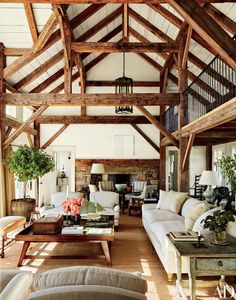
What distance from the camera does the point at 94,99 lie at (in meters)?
7.82

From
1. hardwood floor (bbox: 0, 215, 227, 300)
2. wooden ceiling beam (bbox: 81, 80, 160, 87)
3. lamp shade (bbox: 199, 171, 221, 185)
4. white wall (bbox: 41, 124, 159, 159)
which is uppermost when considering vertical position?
wooden ceiling beam (bbox: 81, 80, 160, 87)

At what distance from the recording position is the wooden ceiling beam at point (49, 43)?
7121 mm

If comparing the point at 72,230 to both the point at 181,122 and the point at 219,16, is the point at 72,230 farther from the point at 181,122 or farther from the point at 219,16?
the point at 219,16

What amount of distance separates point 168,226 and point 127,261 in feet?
2.70

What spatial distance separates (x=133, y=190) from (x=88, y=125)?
2889 millimetres

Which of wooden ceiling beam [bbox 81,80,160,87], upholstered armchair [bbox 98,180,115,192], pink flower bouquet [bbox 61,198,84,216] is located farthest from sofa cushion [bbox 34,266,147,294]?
wooden ceiling beam [bbox 81,80,160,87]

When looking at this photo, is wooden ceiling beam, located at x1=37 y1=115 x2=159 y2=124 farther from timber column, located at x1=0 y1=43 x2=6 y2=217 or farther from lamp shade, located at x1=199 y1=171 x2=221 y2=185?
lamp shade, located at x1=199 y1=171 x2=221 y2=185

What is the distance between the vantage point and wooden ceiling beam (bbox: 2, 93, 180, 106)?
300 inches

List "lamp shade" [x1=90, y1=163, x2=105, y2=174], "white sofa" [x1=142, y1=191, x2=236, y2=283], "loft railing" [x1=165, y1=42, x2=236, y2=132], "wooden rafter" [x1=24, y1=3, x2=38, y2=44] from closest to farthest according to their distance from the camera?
1. "white sofa" [x1=142, y1=191, x2=236, y2=283]
2. "wooden rafter" [x1=24, y1=3, x2=38, y2=44]
3. "loft railing" [x1=165, y1=42, x2=236, y2=132]
4. "lamp shade" [x1=90, y1=163, x2=105, y2=174]

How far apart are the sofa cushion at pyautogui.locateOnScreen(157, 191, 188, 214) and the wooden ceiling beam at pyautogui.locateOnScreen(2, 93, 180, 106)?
2.56 meters

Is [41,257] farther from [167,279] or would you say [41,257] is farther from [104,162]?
[104,162]

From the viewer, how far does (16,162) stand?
23.3 feet

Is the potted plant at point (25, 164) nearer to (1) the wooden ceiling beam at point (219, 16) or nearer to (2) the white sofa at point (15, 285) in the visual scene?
(1) the wooden ceiling beam at point (219, 16)

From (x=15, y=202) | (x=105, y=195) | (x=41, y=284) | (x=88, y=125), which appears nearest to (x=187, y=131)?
(x=105, y=195)
